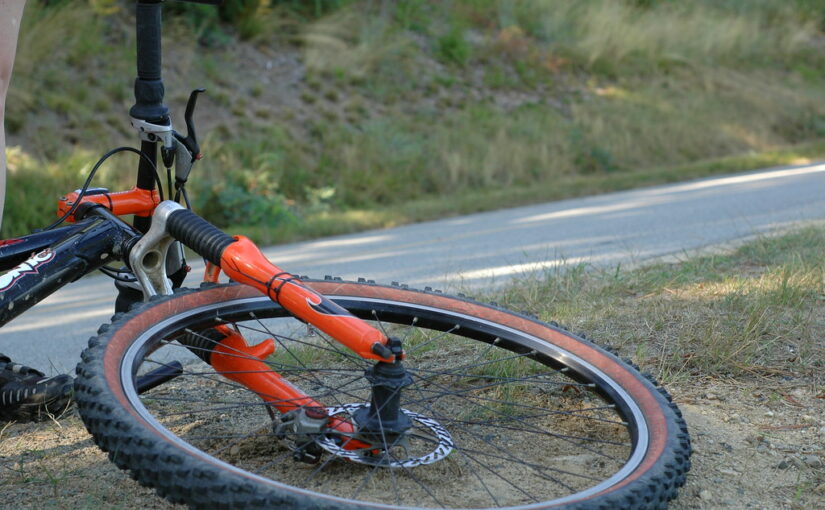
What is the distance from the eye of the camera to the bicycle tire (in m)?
1.94

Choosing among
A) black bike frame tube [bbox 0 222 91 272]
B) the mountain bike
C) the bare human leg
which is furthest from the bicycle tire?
the bare human leg

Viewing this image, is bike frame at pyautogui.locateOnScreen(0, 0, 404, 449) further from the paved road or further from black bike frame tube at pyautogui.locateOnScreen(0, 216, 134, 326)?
the paved road

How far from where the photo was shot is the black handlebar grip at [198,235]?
256cm

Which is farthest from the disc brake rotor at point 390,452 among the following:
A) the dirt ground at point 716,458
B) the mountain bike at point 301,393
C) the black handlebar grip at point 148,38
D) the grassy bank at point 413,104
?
the grassy bank at point 413,104

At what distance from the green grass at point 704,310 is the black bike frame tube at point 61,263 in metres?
2.01

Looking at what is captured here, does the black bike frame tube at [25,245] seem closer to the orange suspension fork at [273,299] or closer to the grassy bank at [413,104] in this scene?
the orange suspension fork at [273,299]

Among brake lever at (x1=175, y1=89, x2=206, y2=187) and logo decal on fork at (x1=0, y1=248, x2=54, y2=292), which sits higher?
brake lever at (x1=175, y1=89, x2=206, y2=187)

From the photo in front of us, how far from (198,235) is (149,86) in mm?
629

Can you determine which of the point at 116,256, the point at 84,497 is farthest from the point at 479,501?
the point at 116,256

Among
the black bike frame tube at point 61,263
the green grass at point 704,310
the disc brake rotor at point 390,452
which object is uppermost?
the black bike frame tube at point 61,263

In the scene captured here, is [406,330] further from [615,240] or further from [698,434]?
[615,240]

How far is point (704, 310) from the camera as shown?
4.00m

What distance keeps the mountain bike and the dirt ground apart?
10.4 inches

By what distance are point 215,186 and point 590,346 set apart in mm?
8506
